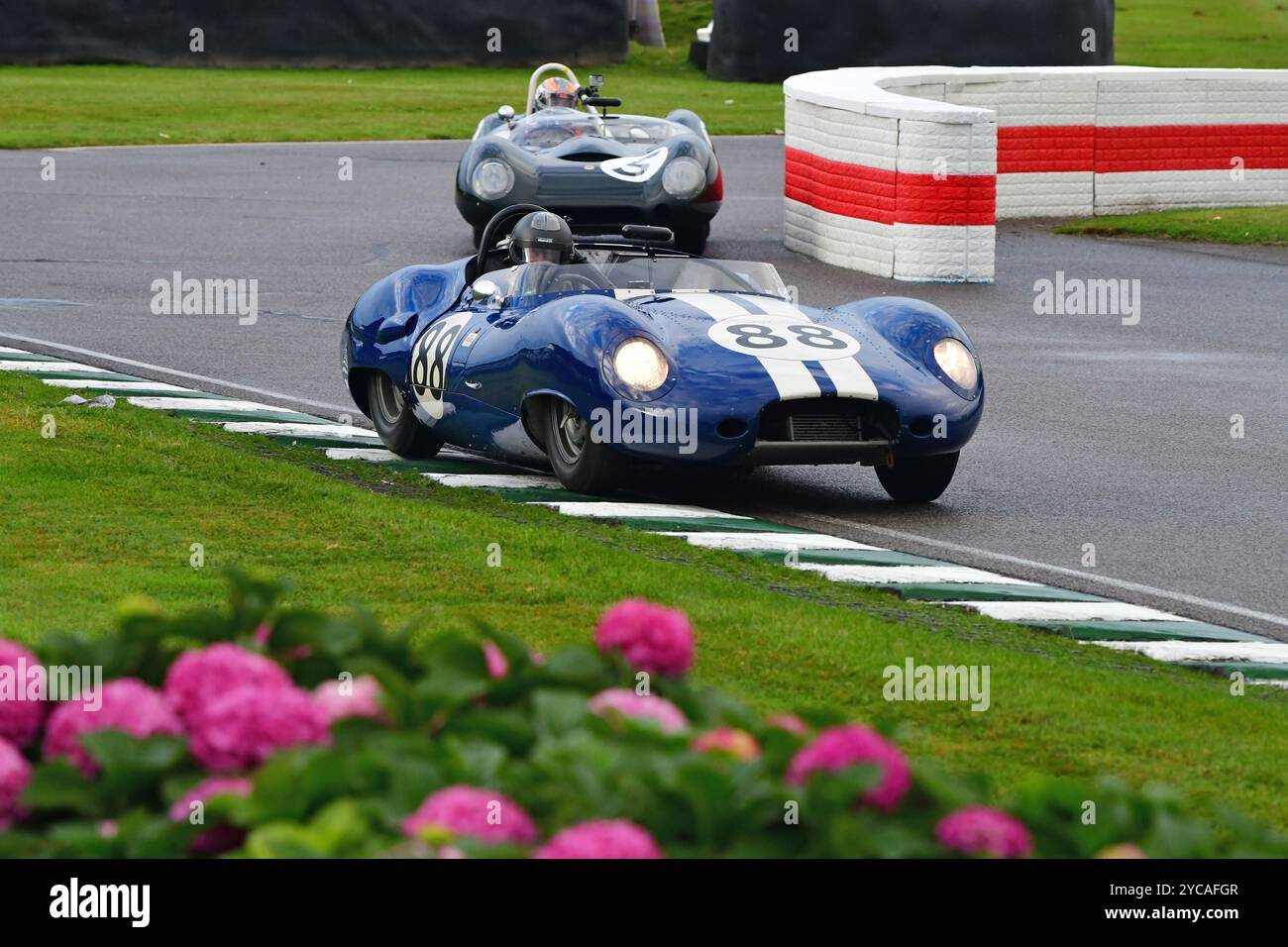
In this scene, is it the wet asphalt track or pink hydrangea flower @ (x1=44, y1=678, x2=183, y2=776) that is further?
the wet asphalt track

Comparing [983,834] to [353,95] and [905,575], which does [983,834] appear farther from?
[353,95]

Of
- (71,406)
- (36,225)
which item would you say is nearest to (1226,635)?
(71,406)

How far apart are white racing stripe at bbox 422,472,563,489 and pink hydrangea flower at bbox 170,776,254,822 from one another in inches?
288

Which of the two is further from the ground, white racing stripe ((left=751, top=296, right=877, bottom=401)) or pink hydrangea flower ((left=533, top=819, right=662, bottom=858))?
pink hydrangea flower ((left=533, top=819, right=662, bottom=858))

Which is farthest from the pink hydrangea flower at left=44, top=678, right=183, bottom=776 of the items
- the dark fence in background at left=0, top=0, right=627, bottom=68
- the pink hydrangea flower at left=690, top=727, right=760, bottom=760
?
the dark fence in background at left=0, top=0, right=627, bottom=68

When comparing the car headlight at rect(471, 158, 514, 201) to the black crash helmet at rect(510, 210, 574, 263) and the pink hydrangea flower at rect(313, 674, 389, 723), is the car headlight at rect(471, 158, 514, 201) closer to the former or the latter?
the black crash helmet at rect(510, 210, 574, 263)

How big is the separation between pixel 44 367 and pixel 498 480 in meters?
4.10

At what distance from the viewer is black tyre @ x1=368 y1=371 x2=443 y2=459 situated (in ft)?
35.4

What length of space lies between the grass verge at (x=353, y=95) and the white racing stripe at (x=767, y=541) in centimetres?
2093

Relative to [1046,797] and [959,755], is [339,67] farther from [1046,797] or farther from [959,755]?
[1046,797]

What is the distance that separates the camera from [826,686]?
6.50m

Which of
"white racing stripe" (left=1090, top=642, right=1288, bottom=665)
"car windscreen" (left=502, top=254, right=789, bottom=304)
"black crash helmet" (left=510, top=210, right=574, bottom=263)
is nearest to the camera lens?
"white racing stripe" (left=1090, top=642, right=1288, bottom=665)

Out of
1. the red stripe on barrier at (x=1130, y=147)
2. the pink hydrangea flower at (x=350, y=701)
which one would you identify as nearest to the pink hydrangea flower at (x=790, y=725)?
the pink hydrangea flower at (x=350, y=701)
